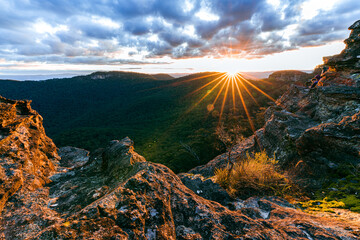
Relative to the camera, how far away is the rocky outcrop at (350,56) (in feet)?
33.2

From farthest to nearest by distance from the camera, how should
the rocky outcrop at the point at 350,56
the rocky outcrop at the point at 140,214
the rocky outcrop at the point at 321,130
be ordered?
the rocky outcrop at the point at 350,56 → the rocky outcrop at the point at 321,130 → the rocky outcrop at the point at 140,214

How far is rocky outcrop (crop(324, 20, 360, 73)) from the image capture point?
399 inches

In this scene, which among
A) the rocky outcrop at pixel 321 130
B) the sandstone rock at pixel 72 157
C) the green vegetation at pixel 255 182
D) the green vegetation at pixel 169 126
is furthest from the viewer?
the green vegetation at pixel 169 126

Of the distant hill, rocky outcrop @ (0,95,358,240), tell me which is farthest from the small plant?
the distant hill

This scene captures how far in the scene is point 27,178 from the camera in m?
4.75

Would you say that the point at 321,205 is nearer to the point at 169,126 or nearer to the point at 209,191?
the point at 209,191

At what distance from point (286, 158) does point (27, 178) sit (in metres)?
10.1

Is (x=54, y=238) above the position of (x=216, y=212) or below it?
above

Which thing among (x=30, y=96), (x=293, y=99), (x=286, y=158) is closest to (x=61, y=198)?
(x=286, y=158)

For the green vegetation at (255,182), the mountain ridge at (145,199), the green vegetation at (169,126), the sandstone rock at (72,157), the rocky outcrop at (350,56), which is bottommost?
the green vegetation at (169,126)

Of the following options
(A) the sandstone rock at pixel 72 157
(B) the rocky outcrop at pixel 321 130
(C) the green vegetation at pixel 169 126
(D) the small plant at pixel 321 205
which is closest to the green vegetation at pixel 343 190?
(D) the small plant at pixel 321 205

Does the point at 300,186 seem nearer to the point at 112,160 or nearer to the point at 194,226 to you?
the point at 194,226

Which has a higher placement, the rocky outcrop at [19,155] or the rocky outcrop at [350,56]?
the rocky outcrop at [350,56]

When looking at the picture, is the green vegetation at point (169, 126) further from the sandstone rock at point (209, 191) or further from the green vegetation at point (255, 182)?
the sandstone rock at point (209, 191)
